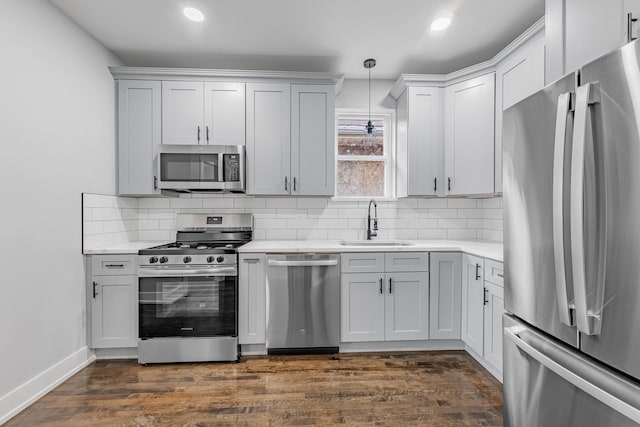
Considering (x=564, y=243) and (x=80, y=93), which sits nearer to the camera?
(x=564, y=243)

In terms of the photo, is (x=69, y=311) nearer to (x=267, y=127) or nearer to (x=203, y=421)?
(x=203, y=421)

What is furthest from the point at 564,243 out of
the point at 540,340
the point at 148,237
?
the point at 148,237

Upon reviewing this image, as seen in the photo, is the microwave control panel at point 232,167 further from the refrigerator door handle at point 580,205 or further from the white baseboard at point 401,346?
the refrigerator door handle at point 580,205

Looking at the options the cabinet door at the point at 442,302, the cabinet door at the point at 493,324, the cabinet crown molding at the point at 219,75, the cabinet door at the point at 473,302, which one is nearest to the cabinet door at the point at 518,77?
the cabinet door at the point at 473,302

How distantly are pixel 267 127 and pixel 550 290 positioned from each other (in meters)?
2.57

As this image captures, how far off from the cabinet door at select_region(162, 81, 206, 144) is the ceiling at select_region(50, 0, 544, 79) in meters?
0.32

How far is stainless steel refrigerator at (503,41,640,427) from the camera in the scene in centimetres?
85

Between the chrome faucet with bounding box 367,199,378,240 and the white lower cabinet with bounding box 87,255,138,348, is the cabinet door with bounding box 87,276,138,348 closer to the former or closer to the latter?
the white lower cabinet with bounding box 87,255,138,348

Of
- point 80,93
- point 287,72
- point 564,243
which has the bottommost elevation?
point 564,243

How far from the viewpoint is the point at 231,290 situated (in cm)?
271

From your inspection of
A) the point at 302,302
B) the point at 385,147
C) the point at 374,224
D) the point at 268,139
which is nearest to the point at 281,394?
the point at 302,302

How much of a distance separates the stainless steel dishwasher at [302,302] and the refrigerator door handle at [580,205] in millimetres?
1944

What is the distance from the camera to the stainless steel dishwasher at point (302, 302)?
276 cm

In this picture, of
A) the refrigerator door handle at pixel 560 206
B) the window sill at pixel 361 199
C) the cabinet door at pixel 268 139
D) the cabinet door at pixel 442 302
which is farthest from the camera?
the window sill at pixel 361 199
